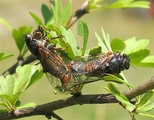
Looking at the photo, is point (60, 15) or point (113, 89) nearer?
point (113, 89)

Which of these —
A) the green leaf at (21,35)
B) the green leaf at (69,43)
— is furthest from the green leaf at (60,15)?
the green leaf at (69,43)

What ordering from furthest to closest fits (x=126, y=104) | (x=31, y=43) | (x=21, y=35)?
(x=21, y=35), (x=31, y=43), (x=126, y=104)

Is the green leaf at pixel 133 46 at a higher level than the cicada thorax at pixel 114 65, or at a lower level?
lower

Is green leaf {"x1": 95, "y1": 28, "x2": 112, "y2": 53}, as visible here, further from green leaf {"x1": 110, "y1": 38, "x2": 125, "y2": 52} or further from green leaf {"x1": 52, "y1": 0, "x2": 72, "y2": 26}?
green leaf {"x1": 52, "y1": 0, "x2": 72, "y2": 26}

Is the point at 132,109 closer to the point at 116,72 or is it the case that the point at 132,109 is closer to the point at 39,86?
the point at 116,72

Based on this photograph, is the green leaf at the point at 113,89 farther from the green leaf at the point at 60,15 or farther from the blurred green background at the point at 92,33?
the blurred green background at the point at 92,33

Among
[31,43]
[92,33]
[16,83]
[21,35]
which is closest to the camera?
[16,83]

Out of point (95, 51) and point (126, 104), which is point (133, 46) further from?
point (126, 104)

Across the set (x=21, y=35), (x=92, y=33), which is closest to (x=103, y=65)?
(x=21, y=35)
